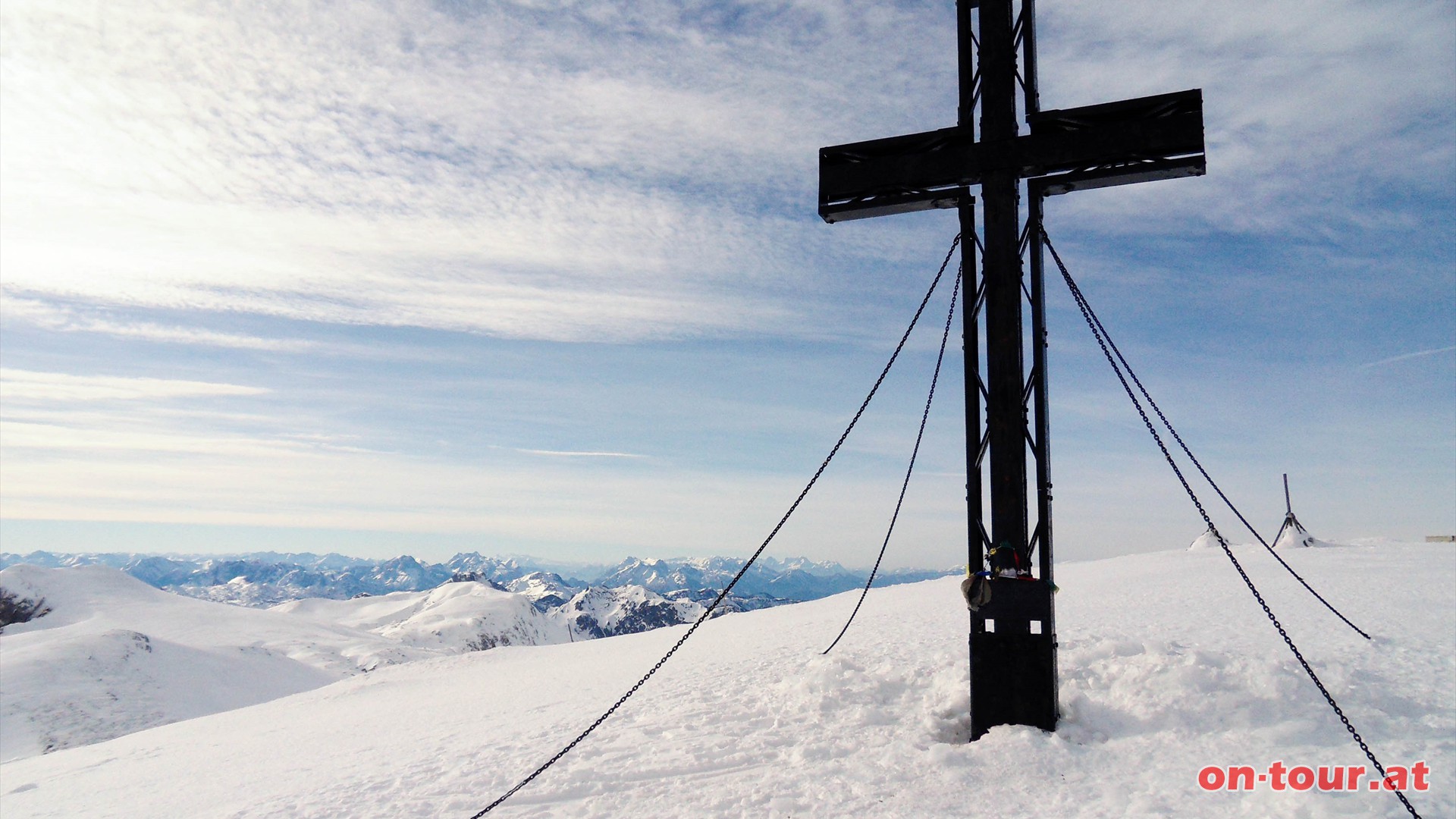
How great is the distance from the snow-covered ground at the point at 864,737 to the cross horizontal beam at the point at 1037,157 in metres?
6.17

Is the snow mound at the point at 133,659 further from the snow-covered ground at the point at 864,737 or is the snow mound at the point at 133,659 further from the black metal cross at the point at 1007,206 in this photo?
the black metal cross at the point at 1007,206

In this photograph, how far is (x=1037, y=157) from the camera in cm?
877

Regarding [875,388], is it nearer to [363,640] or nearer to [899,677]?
[899,677]

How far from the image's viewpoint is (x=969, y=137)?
30.2 feet

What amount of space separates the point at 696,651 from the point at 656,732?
7.38 meters

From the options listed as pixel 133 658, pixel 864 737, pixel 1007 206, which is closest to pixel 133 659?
pixel 133 658

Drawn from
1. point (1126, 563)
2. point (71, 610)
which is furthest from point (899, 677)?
point (71, 610)

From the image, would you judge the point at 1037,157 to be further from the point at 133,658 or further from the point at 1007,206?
the point at 133,658

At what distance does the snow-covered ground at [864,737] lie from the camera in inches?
282

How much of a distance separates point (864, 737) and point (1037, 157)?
7321mm

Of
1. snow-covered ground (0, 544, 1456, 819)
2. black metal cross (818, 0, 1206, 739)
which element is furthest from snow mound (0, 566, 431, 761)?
black metal cross (818, 0, 1206, 739)

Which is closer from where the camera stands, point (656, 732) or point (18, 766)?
point (656, 732)

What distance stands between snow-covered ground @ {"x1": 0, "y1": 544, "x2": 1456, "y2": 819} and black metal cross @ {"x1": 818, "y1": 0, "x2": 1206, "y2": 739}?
1005 millimetres

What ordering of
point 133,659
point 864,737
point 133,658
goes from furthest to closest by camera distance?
point 133,658
point 133,659
point 864,737
